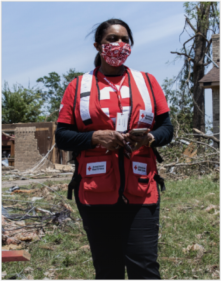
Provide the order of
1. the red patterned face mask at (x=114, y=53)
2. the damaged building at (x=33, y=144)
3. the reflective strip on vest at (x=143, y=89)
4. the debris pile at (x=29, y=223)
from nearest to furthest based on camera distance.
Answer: the reflective strip on vest at (x=143, y=89), the red patterned face mask at (x=114, y=53), the debris pile at (x=29, y=223), the damaged building at (x=33, y=144)

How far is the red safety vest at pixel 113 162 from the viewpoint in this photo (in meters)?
2.10

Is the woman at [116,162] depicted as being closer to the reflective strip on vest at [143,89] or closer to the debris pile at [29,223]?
the reflective strip on vest at [143,89]

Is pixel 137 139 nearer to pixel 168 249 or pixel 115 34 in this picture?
pixel 115 34

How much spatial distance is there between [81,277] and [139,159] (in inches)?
80.0

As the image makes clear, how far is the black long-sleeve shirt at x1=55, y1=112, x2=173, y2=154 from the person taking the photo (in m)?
2.15

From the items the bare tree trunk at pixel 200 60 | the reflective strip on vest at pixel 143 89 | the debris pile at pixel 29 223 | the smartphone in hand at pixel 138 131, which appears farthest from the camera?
the bare tree trunk at pixel 200 60

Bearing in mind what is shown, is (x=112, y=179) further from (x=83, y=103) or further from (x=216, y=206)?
(x=216, y=206)

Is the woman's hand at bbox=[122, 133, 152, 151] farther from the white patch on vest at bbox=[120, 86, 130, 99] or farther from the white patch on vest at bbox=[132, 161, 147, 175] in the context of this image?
the white patch on vest at bbox=[120, 86, 130, 99]

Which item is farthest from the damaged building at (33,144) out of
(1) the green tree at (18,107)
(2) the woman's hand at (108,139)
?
(2) the woman's hand at (108,139)

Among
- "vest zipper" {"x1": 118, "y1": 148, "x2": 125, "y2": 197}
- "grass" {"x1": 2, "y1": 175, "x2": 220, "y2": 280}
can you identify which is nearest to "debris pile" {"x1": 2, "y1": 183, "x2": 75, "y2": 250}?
"grass" {"x1": 2, "y1": 175, "x2": 220, "y2": 280}

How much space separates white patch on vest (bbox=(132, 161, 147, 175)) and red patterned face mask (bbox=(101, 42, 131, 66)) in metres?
0.70

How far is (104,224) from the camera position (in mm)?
2105

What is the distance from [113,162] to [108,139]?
167mm

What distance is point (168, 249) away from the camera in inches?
167
